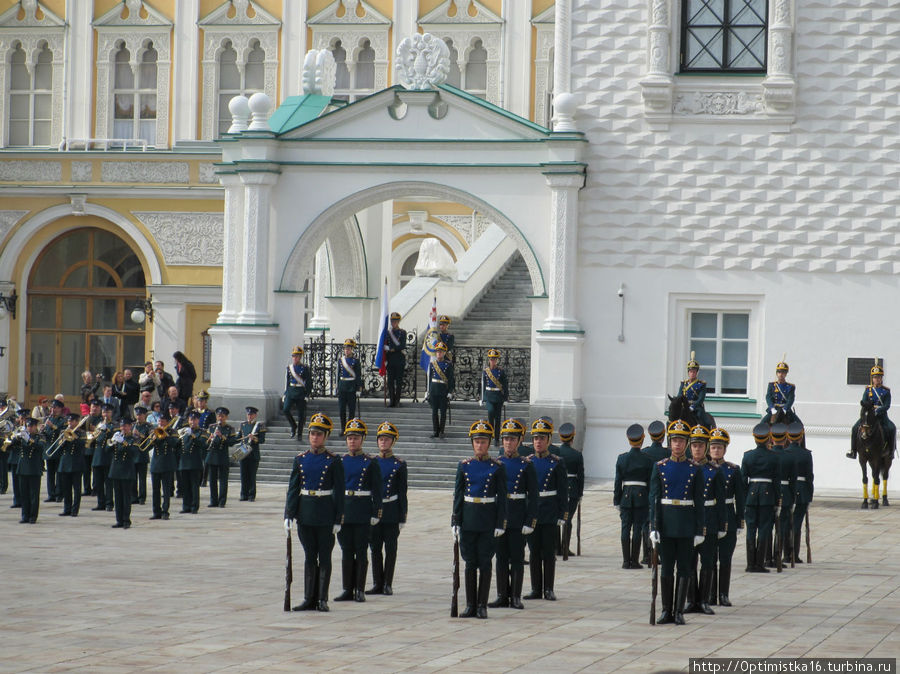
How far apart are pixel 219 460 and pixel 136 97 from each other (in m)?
17.2

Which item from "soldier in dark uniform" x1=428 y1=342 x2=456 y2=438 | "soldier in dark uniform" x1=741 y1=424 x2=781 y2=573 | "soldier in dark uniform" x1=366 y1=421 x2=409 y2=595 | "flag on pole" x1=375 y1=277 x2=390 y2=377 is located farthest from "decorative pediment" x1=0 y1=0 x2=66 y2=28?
"soldier in dark uniform" x1=366 y1=421 x2=409 y2=595

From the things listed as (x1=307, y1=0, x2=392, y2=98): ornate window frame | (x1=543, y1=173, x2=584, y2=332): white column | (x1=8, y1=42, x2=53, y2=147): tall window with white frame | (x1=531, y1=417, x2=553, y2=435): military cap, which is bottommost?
(x1=531, y1=417, x2=553, y2=435): military cap

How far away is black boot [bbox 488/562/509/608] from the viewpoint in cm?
1305

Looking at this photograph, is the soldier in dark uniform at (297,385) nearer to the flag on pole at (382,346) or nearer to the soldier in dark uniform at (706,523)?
the flag on pole at (382,346)

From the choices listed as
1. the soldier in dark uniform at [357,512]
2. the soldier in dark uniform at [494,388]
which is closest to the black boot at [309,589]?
the soldier in dark uniform at [357,512]

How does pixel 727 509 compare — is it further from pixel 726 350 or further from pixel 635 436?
pixel 726 350

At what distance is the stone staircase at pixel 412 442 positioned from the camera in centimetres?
2339

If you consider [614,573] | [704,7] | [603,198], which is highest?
[704,7]

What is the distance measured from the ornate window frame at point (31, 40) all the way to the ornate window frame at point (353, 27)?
6139 mm

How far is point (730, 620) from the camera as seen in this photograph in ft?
40.5

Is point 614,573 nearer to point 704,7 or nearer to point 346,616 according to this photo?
point 346,616

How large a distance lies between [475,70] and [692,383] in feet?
53.9

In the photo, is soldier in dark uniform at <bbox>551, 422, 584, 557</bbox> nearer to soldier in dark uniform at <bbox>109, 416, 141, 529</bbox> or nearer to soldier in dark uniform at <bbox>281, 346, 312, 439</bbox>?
soldier in dark uniform at <bbox>109, 416, 141, 529</bbox>

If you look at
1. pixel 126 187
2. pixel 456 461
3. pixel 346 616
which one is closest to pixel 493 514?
pixel 346 616
